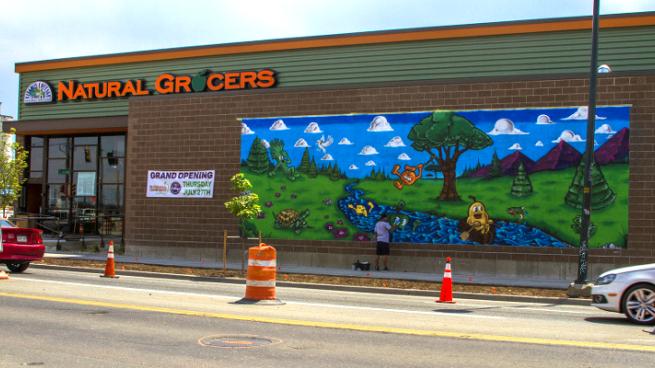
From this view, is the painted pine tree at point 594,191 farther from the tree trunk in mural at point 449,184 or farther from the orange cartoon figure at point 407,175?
the orange cartoon figure at point 407,175

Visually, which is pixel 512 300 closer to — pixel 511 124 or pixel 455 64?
pixel 511 124

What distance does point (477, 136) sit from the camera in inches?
802

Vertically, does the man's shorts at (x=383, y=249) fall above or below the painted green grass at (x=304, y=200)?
below

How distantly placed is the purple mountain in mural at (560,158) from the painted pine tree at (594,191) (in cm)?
23

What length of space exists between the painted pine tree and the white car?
8069 mm

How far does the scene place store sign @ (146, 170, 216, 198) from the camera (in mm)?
23594

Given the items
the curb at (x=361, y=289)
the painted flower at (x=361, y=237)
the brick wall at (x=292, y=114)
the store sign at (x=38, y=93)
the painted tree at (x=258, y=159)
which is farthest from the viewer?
the store sign at (x=38, y=93)

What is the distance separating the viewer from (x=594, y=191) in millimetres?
19094

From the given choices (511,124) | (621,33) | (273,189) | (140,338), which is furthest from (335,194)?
(140,338)

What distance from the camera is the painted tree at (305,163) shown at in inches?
877

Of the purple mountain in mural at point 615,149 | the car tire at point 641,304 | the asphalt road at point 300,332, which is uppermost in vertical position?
the purple mountain in mural at point 615,149

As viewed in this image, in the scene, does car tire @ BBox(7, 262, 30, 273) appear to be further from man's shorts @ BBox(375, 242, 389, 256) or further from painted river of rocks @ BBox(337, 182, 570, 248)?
man's shorts @ BBox(375, 242, 389, 256)

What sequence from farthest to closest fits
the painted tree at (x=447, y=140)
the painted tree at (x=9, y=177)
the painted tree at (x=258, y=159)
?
the painted tree at (x=9, y=177) < the painted tree at (x=258, y=159) < the painted tree at (x=447, y=140)

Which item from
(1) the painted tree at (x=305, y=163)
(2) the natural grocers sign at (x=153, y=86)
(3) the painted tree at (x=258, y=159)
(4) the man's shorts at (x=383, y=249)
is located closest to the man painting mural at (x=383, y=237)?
(4) the man's shorts at (x=383, y=249)
